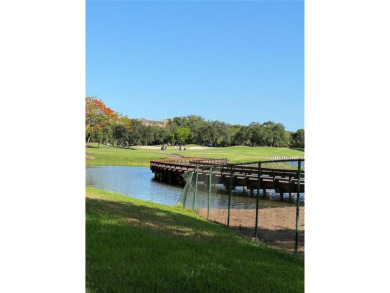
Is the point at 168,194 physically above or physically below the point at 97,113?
below

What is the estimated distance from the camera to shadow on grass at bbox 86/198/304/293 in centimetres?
252

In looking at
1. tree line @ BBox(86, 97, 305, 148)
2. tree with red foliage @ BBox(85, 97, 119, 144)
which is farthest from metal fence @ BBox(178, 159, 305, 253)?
tree line @ BBox(86, 97, 305, 148)

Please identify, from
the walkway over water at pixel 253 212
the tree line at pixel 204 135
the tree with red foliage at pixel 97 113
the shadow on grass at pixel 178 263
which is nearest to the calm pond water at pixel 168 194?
the walkway over water at pixel 253 212

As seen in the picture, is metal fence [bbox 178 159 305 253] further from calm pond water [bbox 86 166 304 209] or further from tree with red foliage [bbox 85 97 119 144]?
tree with red foliage [bbox 85 97 119 144]

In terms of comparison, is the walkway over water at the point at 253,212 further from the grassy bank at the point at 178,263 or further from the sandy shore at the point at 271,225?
the grassy bank at the point at 178,263

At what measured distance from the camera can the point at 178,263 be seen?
9.82 feet

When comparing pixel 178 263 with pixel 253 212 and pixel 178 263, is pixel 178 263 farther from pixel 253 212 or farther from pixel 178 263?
pixel 253 212

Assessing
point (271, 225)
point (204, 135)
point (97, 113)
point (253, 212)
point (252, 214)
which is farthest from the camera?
point (204, 135)

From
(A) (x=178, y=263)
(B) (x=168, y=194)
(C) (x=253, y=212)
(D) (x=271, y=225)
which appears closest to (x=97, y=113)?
(B) (x=168, y=194)

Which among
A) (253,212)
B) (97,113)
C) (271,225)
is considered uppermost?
(97,113)

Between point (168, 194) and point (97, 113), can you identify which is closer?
point (168, 194)
